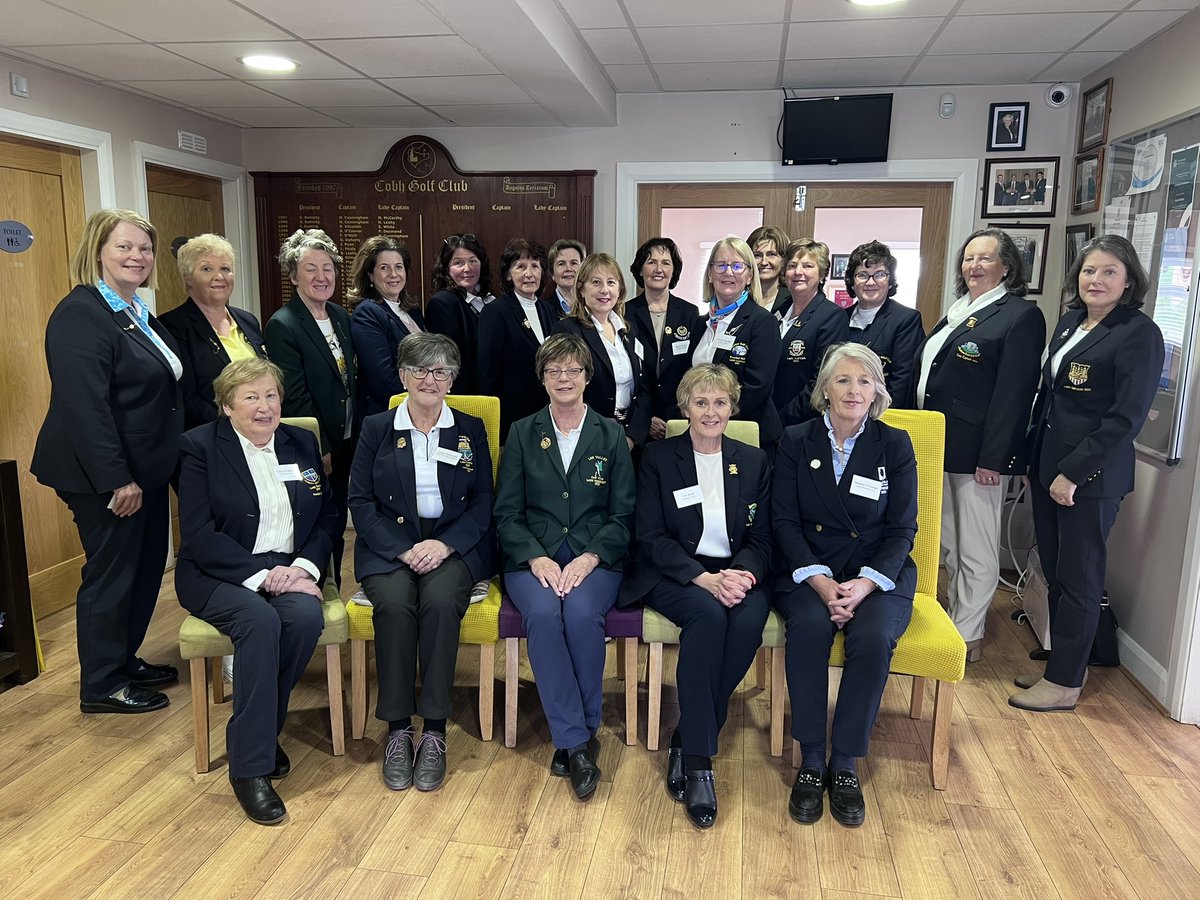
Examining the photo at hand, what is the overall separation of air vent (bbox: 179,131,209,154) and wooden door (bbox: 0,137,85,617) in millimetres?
732

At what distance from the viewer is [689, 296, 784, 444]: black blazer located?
327 centimetres

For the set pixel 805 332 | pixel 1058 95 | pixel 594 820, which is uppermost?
pixel 1058 95

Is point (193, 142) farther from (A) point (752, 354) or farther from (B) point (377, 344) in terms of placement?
(A) point (752, 354)

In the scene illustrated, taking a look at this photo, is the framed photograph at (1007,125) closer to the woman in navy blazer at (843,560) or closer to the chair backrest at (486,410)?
the woman in navy blazer at (843,560)

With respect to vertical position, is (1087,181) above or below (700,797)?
above

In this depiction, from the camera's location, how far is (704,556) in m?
2.73

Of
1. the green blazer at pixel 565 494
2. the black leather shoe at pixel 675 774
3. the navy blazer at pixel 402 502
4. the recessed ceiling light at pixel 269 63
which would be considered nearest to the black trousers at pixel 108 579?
the navy blazer at pixel 402 502

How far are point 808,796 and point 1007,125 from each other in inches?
149

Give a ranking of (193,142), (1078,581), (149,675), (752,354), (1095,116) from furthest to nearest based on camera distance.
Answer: (193,142)
(1095,116)
(752,354)
(149,675)
(1078,581)

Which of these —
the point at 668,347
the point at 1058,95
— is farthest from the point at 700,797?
the point at 1058,95

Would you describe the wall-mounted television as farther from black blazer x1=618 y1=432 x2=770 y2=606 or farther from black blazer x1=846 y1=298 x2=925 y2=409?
black blazer x1=618 y1=432 x2=770 y2=606

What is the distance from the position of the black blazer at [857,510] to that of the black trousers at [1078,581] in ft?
2.69

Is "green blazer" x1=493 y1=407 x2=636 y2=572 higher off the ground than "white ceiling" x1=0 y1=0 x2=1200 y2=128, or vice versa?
"white ceiling" x1=0 y1=0 x2=1200 y2=128

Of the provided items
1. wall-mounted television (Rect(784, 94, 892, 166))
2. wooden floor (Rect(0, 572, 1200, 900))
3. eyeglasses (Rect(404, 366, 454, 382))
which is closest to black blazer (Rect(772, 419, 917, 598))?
wooden floor (Rect(0, 572, 1200, 900))
